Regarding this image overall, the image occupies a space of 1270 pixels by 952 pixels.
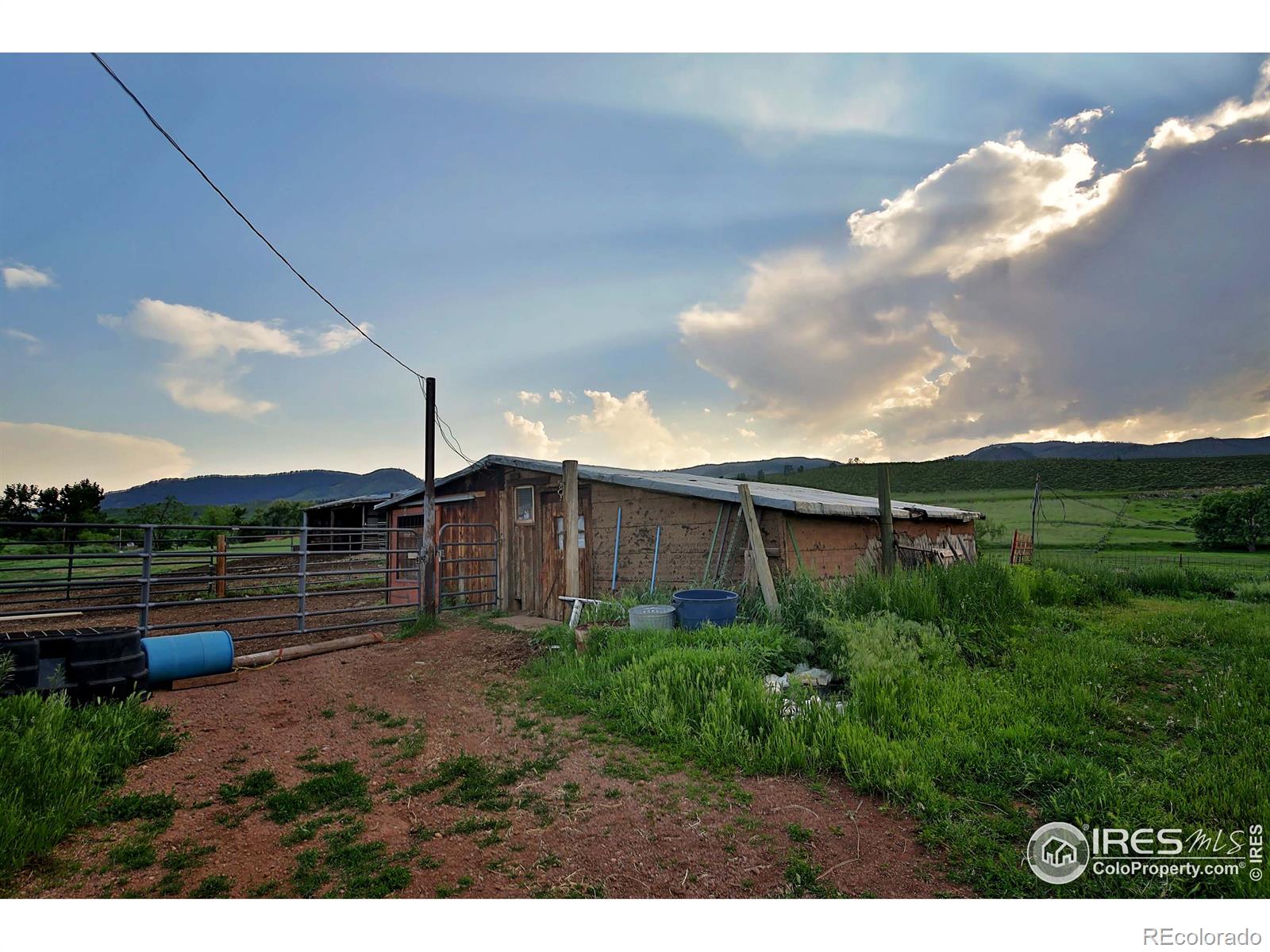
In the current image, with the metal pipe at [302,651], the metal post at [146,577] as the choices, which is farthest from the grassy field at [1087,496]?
the metal post at [146,577]

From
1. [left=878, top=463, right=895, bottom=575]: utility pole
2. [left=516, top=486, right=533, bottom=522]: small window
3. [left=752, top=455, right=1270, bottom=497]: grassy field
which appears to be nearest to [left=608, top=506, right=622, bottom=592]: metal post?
[left=516, top=486, right=533, bottom=522]: small window

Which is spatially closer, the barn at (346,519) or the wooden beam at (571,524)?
the wooden beam at (571,524)

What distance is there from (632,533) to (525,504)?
315 centimetres

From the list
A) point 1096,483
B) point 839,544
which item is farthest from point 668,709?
point 1096,483

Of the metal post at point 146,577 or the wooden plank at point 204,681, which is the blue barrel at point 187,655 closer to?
the wooden plank at point 204,681

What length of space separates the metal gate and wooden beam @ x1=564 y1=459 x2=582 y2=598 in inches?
109

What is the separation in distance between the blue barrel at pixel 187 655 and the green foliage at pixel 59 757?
1.08m

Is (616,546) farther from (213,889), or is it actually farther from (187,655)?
(213,889)

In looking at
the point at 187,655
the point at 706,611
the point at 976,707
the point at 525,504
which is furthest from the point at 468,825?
the point at 525,504

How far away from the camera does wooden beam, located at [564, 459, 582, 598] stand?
10.8 m

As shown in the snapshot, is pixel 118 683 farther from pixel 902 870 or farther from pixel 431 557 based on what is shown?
pixel 902 870

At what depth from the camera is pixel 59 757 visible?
411cm

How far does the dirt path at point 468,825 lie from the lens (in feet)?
9.94

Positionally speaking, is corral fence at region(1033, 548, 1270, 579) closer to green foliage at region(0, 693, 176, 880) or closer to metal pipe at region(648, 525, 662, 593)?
metal pipe at region(648, 525, 662, 593)
